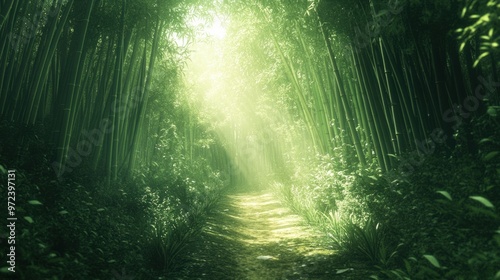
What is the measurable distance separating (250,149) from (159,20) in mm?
15424

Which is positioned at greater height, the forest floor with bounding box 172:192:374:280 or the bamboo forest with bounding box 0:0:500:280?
the bamboo forest with bounding box 0:0:500:280

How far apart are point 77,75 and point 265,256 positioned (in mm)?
2920

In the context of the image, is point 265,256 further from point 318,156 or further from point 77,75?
point 77,75

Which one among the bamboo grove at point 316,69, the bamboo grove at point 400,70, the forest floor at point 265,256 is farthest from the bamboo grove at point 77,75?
the bamboo grove at point 400,70

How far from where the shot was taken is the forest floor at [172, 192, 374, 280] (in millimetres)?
2758

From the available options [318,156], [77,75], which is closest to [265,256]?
[318,156]

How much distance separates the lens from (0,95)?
303 cm

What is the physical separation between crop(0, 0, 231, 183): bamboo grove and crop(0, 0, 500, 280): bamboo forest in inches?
1.0

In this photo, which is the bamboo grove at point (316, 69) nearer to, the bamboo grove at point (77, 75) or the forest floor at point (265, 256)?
the bamboo grove at point (77, 75)

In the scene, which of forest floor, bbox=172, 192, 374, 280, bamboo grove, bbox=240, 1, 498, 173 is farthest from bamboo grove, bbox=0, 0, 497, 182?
forest floor, bbox=172, 192, 374, 280

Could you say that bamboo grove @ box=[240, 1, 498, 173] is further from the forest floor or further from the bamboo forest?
the forest floor

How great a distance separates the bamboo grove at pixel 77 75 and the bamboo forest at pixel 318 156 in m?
0.03

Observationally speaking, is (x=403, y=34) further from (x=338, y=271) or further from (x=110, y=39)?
(x=110, y=39)

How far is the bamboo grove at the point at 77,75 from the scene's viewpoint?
315 centimetres
